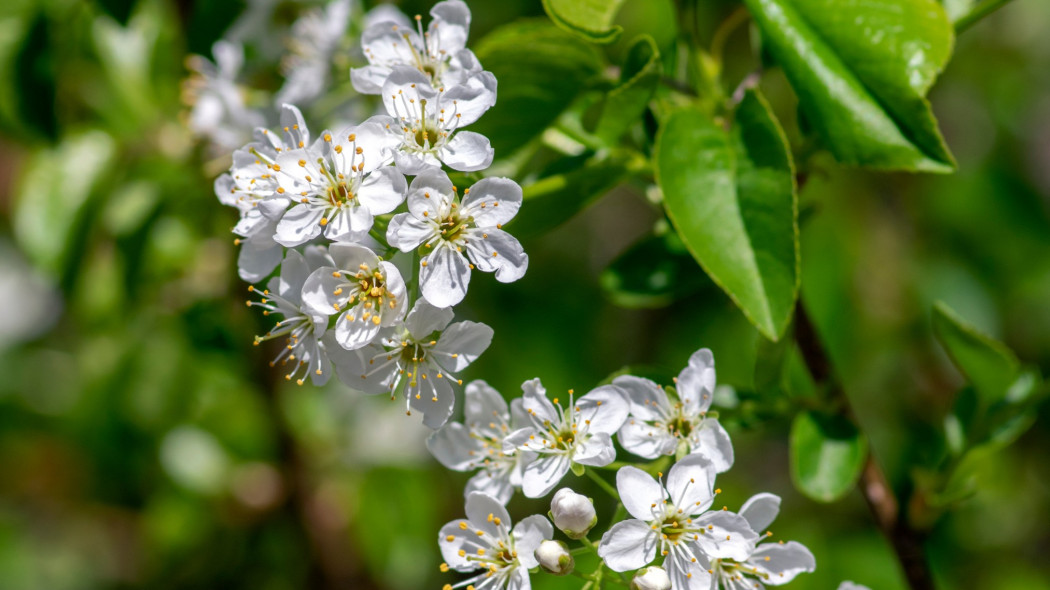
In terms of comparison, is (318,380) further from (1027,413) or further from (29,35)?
(29,35)

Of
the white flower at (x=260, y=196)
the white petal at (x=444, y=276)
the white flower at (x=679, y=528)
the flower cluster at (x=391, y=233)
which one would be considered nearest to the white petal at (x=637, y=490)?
the white flower at (x=679, y=528)

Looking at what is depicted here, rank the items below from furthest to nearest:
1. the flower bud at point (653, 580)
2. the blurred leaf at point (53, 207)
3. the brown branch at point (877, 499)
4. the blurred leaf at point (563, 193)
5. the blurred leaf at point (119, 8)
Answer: the blurred leaf at point (53, 207), the blurred leaf at point (119, 8), the brown branch at point (877, 499), the blurred leaf at point (563, 193), the flower bud at point (653, 580)

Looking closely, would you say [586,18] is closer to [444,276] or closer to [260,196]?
[444,276]

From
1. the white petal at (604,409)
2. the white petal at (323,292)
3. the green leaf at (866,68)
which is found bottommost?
the white petal at (604,409)

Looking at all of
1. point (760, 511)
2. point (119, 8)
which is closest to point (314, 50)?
point (119, 8)

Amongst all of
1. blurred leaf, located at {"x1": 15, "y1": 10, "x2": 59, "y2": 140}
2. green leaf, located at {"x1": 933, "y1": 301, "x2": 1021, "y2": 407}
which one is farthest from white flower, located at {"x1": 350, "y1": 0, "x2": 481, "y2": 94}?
blurred leaf, located at {"x1": 15, "y1": 10, "x2": 59, "y2": 140}

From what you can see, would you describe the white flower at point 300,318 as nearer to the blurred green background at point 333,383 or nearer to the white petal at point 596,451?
the white petal at point 596,451

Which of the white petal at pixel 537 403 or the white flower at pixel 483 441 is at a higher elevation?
the white petal at pixel 537 403

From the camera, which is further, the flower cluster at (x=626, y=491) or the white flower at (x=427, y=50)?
the white flower at (x=427, y=50)

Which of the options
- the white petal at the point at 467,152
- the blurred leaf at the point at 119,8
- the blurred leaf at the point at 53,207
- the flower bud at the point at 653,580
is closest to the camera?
the flower bud at the point at 653,580
